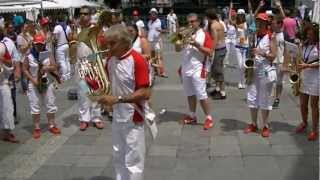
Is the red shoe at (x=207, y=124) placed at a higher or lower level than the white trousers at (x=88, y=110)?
lower

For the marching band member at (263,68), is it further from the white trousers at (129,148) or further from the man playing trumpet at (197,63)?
the white trousers at (129,148)

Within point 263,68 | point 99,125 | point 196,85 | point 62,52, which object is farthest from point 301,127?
point 62,52

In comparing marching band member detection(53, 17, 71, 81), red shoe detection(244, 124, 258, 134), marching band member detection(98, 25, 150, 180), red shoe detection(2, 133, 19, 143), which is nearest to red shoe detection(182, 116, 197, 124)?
red shoe detection(244, 124, 258, 134)

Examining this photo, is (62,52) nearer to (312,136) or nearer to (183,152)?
(183,152)

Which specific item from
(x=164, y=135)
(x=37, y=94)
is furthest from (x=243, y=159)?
(x=37, y=94)

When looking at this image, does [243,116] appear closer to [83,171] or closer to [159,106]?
[159,106]

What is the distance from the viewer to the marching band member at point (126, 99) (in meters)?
5.20

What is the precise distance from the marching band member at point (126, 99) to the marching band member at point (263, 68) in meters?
3.22

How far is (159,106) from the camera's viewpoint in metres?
10.9

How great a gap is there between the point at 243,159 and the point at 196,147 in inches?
33.7

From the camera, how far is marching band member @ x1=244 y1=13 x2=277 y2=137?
8.14 meters

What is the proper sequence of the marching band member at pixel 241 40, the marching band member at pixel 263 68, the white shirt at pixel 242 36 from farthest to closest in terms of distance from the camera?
the white shirt at pixel 242 36
the marching band member at pixel 241 40
the marching band member at pixel 263 68

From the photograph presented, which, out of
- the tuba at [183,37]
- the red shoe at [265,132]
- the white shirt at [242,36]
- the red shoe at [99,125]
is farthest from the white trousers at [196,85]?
the white shirt at [242,36]

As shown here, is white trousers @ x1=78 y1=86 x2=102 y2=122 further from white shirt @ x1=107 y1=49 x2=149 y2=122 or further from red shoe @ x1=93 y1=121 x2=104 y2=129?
white shirt @ x1=107 y1=49 x2=149 y2=122
